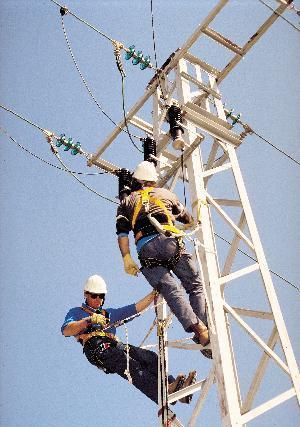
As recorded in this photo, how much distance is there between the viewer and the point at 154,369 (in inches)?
222

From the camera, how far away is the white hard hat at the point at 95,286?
620 centimetres

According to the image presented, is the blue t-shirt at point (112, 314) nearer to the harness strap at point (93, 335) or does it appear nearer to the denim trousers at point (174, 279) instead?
the harness strap at point (93, 335)

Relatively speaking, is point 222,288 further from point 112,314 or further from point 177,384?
point 112,314

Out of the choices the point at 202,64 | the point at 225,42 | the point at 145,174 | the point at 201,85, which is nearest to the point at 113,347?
the point at 145,174

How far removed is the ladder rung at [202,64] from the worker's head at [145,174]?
7.39 ft

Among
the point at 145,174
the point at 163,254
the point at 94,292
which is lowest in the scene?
the point at 94,292

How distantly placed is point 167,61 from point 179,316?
168 inches

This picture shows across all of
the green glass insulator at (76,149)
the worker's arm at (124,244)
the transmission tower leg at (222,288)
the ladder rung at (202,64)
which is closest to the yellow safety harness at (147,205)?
the worker's arm at (124,244)

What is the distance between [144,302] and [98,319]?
560 mm

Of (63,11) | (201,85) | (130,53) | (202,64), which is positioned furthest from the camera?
(63,11)

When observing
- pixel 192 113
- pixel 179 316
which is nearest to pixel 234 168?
pixel 192 113

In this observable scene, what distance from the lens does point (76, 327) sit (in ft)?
18.4

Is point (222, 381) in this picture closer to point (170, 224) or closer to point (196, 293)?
point (196, 293)

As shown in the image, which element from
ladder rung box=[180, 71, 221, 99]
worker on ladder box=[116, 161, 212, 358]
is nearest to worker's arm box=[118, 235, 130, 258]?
worker on ladder box=[116, 161, 212, 358]
